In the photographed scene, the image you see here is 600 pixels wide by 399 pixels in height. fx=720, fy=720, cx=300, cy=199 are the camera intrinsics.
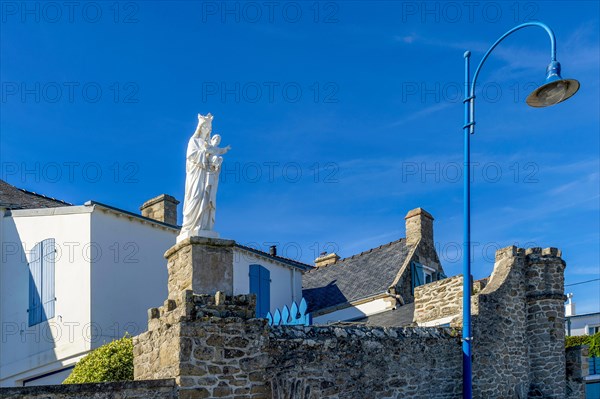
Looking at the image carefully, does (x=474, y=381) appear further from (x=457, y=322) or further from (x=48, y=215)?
(x=48, y=215)

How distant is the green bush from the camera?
11633mm

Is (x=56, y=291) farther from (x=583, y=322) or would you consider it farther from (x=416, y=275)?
(x=583, y=322)

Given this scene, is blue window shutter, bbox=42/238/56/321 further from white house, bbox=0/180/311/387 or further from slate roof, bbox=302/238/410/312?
slate roof, bbox=302/238/410/312

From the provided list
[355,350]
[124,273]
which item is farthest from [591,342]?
[355,350]

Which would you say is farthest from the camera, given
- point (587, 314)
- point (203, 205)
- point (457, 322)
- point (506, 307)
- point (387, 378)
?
point (587, 314)

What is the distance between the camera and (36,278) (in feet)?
52.7

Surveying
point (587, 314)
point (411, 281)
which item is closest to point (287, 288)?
point (411, 281)

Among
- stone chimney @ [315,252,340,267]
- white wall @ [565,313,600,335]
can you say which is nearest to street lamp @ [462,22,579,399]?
stone chimney @ [315,252,340,267]

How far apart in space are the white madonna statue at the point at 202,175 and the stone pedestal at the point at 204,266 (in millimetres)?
253

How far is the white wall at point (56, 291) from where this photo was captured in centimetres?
1548

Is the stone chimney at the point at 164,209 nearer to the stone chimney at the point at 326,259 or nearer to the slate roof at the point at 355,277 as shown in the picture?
the slate roof at the point at 355,277

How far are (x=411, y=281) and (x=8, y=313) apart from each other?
11483mm

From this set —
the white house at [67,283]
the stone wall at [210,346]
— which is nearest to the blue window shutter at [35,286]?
the white house at [67,283]

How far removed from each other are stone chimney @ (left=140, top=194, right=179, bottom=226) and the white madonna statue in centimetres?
876
